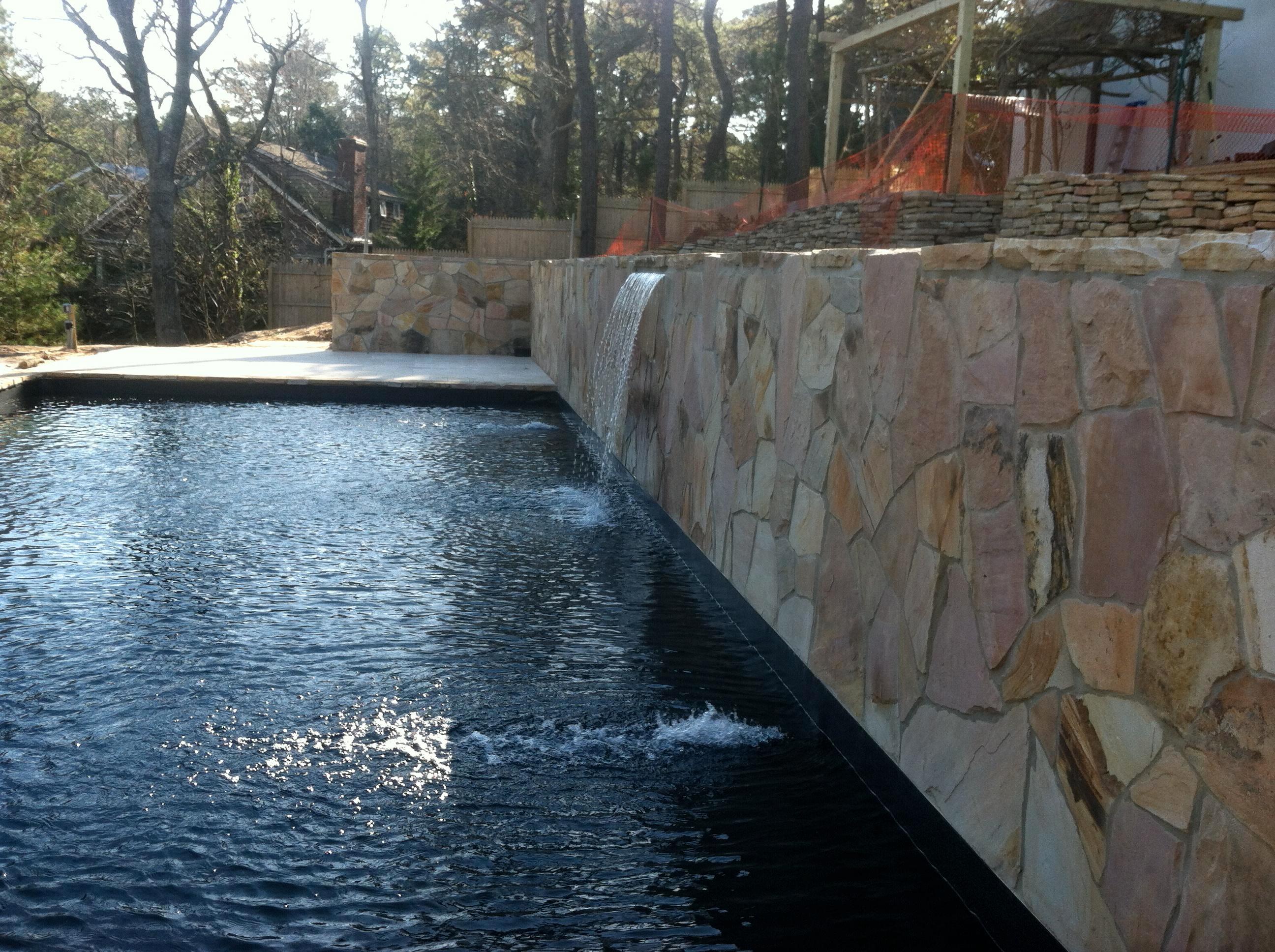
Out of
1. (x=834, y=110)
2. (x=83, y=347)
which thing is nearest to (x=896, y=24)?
(x=834, y=110)

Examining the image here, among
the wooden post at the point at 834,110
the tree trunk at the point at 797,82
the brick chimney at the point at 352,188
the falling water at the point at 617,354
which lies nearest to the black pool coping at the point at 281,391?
the falling water at the point at 617,354

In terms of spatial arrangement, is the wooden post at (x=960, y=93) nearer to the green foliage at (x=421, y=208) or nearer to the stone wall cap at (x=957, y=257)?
the stone wall cap at (x=957, y=257)

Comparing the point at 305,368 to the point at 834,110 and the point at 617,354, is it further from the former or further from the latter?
the point at 834,110

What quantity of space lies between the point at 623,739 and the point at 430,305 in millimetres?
13923

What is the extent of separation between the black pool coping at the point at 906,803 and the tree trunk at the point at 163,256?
60.5 ft

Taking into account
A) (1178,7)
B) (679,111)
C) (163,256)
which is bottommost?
(163,256)

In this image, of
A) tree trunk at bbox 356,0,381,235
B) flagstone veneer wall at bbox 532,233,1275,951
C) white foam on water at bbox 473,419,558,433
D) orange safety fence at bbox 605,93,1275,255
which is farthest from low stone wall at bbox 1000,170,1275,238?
tree trunk at bbox 356,0,381,235

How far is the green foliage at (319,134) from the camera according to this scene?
132ft

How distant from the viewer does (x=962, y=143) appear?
40.9 ft

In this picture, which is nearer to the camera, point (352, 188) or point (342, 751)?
point (342, 751)

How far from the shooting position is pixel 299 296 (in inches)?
882

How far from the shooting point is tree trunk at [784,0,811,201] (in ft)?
62.9

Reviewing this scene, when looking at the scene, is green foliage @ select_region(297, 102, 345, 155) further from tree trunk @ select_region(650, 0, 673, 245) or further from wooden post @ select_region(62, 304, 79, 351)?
wooden post @ select_region(62, 304, 79, 351)

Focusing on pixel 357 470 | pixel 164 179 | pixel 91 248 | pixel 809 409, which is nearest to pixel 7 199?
pixel 164 179
